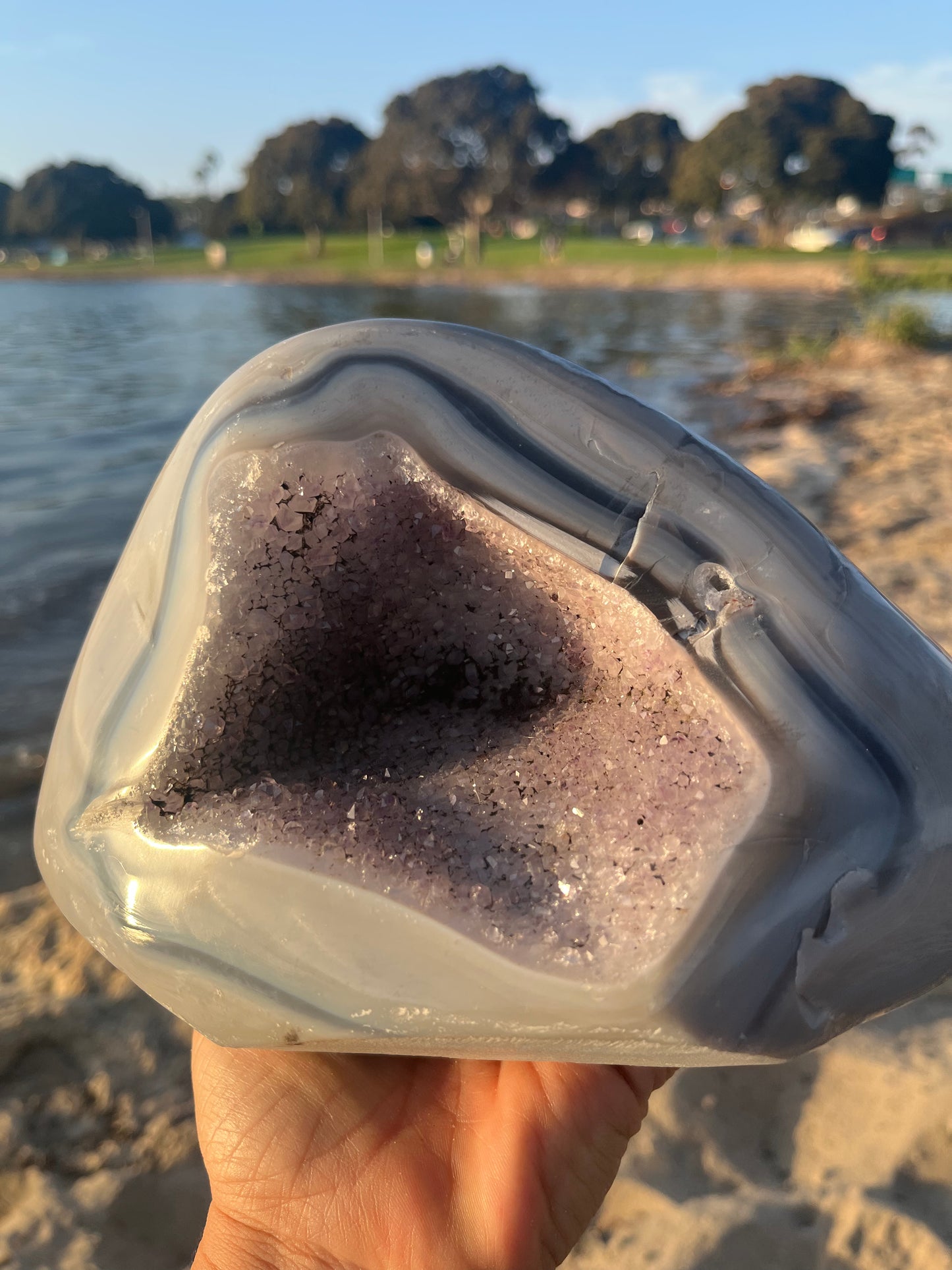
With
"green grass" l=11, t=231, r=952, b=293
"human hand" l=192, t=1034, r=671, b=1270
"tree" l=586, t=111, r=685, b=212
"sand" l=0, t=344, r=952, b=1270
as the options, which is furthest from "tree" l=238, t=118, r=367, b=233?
"human hand" l=192, t=1034, r=671, b=1270

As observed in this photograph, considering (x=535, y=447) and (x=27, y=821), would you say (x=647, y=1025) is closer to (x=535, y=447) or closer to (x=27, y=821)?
(x=535, y=447)

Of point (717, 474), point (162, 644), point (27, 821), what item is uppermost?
point (717, 474)

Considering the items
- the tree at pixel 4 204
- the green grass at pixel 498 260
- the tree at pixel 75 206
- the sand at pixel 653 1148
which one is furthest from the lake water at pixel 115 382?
the tree at pixel 4 204

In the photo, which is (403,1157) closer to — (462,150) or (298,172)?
(462,150)

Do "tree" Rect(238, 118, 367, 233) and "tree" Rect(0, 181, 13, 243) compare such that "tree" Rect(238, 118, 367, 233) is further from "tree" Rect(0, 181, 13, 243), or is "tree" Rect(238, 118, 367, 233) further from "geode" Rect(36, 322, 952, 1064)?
"geode" Rect(36, 322, 952, 1064)

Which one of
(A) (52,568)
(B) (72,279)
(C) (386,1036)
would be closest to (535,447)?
(C) (386,1036)
